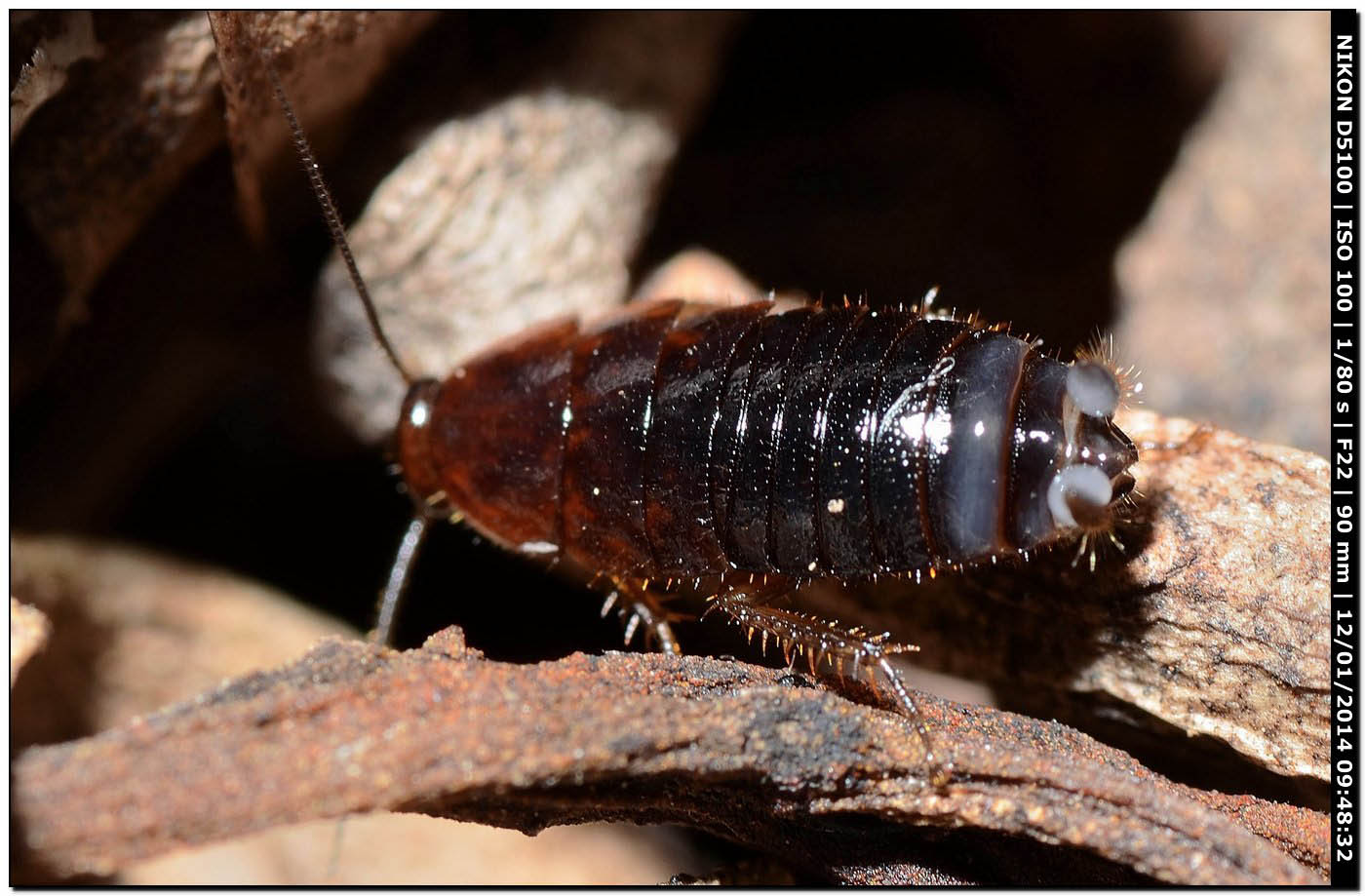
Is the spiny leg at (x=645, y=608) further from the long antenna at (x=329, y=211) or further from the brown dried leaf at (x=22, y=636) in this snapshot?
the brown dried leaf at (x=22, y=636)

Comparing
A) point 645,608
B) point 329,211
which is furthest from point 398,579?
point 329,211

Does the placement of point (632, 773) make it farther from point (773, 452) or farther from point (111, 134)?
point (111, 134)

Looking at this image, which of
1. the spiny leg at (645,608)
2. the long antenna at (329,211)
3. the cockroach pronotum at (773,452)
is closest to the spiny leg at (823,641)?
the cockroach pronotum at (773,452)

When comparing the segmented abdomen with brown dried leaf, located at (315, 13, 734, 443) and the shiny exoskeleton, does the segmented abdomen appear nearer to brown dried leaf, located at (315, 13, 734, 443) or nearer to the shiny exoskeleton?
the shiny exoskeleton

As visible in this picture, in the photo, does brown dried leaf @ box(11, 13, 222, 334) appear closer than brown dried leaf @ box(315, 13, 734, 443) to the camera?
Yes

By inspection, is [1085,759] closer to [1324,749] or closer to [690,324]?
[1324,749]

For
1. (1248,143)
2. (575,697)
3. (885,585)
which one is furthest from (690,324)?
(1248,143)

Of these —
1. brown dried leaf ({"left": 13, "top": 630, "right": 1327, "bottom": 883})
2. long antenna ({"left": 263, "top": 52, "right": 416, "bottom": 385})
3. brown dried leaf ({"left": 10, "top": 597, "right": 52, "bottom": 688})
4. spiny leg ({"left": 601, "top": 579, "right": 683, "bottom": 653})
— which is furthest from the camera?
spiny leg ({"left": 601, "top": 579, "right": 683, "bottom": 653})

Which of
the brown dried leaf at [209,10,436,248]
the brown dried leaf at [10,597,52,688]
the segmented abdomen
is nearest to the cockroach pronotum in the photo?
the segmented abdomen
